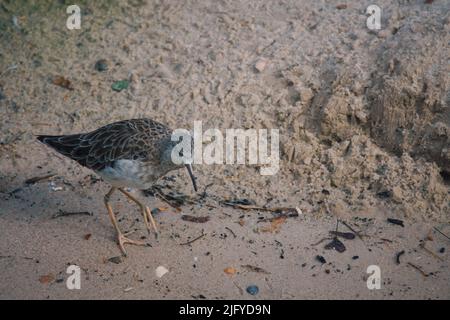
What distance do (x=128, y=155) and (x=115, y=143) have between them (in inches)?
9.7

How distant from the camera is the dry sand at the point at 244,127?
668 centimetres

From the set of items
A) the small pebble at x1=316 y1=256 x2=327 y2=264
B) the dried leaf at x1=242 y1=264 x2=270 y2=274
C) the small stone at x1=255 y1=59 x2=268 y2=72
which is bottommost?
the dried leaf at x1=242 y1=264 x2=270 y2=274

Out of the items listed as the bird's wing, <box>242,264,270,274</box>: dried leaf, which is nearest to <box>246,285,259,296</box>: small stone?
<box>242,264,270,274</box>: dried leaf

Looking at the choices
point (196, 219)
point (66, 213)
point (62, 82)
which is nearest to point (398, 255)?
point (196, 219)

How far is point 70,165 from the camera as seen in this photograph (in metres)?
8.51

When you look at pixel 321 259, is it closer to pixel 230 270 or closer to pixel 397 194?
pixel 230 270

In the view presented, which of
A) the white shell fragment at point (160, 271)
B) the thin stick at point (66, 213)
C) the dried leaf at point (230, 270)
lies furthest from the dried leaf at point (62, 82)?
the dried leaf at point (230, 270)

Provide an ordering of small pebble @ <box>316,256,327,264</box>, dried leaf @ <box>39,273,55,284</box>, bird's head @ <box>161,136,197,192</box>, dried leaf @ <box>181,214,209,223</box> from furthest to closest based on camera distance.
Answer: dried leaf @ <box>181,214,209,223</box> < bird's head @ <box>161,136,197,192</box> < small pebble @ <box>316,256,327,264</box> < dried leaf @ <box>39,273,55,284</box>

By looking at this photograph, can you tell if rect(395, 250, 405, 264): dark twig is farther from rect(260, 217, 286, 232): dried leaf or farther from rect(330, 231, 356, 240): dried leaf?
rect(260, 217, 286, 232): dried leaf

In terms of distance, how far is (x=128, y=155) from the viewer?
704cm

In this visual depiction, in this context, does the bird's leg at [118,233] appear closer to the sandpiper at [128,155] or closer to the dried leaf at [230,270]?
the sandpiper at [128,155]

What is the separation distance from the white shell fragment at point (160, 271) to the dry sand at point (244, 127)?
0.10 metres

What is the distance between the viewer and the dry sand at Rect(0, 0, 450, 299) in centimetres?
668

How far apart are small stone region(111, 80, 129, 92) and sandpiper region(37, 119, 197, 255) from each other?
1.87m
